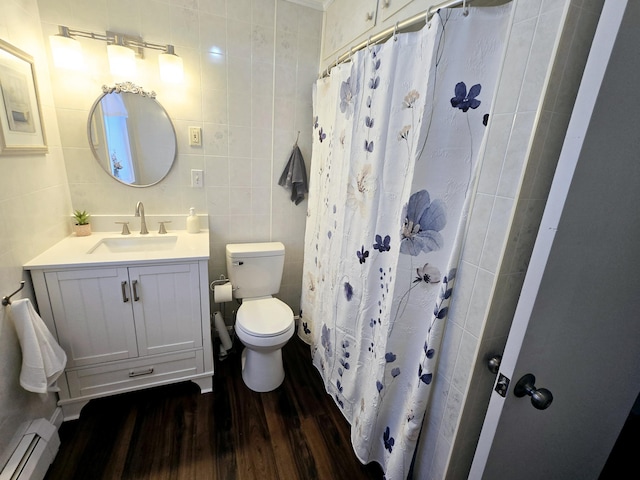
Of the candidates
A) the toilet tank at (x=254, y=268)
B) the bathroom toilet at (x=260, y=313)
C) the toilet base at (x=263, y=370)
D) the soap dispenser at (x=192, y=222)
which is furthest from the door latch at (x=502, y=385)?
the soap dispenser at (x=192, y=222)

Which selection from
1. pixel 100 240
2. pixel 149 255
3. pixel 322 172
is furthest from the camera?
pixel 322 172

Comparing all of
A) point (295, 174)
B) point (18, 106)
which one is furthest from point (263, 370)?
point (18, 106)

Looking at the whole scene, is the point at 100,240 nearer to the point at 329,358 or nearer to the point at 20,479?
the point at 20,479

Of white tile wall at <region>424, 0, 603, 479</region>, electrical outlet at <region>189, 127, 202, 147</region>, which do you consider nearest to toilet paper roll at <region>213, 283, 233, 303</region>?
electrical outlet at <region>189, 127, 202, 147</region>

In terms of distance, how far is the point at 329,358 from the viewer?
1.74m

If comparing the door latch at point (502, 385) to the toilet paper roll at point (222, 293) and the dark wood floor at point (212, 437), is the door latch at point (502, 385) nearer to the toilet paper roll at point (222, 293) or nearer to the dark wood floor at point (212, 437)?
the dark wood floor at point (212, 437)

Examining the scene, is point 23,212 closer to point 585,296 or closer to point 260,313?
point 260,313

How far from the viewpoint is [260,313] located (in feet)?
5.98

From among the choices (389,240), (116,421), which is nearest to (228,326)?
(116,421)

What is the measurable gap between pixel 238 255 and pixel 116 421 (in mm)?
1088

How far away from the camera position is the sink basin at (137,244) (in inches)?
66.9

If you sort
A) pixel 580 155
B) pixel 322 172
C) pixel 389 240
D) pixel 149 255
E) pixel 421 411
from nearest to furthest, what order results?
pixel 580 155, pixel 421 411, pixel 389 240, pixel 149 255, pixel 322 172

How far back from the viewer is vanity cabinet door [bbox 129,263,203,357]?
57.9 inches

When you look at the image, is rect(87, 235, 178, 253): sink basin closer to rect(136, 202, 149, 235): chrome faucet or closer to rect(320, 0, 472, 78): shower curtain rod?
rect(136, 202, 149, 235): chrome faucet
